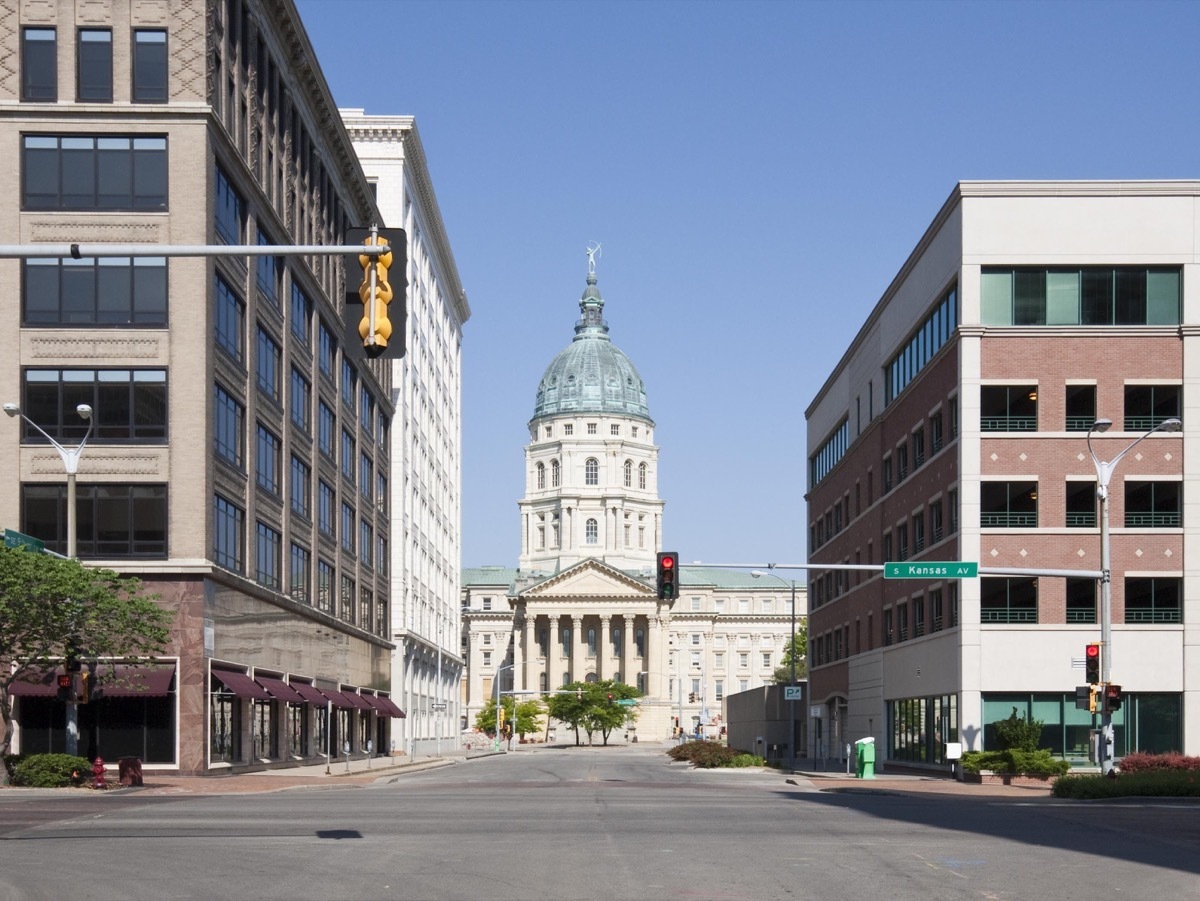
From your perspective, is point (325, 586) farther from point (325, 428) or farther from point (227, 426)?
point (227, 426)

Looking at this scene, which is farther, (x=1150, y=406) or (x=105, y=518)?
(x=1150, y=406)

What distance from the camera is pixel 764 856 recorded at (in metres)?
22.9

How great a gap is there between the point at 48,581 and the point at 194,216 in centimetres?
1397

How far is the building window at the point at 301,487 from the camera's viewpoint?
69.4 metres

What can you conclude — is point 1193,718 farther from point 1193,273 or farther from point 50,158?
point 50,158

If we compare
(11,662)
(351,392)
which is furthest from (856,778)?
(351,392)

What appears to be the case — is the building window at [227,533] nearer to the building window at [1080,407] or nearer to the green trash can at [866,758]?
the green trash can at [866,758]

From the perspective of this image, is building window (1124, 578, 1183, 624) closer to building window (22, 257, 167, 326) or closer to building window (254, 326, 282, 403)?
building window (254, 326, 282, 403)

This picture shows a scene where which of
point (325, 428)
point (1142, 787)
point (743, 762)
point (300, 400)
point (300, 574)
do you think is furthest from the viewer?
point (325, 428)

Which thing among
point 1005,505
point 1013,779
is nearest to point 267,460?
point 1005,505

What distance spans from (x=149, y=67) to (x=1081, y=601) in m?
33.6

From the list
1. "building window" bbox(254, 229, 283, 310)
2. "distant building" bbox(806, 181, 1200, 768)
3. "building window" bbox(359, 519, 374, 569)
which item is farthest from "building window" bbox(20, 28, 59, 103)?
"building window" bbox(359, 519, 374, 569)

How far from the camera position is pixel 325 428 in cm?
7706

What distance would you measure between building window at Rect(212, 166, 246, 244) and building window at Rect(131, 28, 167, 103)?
3171 mm
